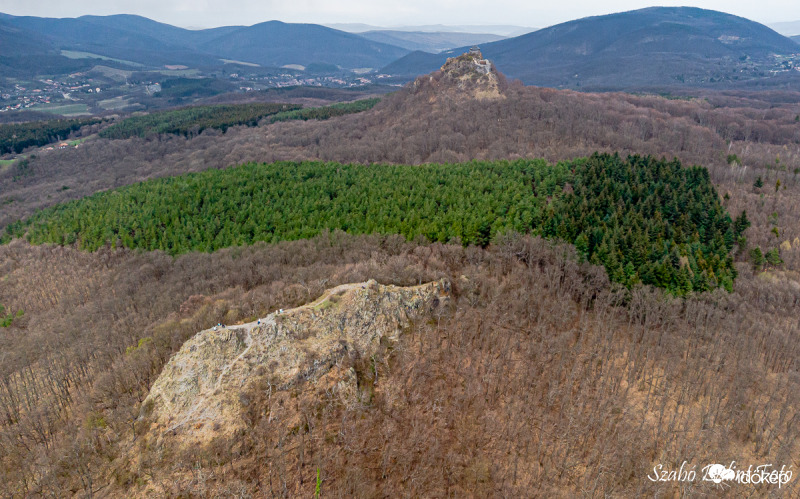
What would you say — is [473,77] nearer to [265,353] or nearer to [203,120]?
[203,120]

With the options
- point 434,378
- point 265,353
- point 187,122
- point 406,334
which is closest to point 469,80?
point 406,334

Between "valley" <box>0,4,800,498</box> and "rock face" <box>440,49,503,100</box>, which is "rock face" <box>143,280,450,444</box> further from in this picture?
"rock face" <box>440,49,503,100</box>

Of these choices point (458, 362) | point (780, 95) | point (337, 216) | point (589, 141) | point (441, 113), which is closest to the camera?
point (458, 362)

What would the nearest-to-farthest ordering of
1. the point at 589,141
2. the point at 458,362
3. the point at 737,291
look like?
the point at 458,362 → the point at 737,291 → the point at 589,141

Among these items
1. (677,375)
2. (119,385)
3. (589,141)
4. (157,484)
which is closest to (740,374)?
(677,375)

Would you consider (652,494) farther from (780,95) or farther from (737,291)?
(780,95)

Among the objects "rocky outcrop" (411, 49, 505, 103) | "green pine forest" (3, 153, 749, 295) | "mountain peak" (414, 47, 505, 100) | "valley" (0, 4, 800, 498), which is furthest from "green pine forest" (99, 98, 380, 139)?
"valley" (0, 4, 800, 498)
